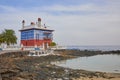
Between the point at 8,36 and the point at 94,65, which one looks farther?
the point at 8,36

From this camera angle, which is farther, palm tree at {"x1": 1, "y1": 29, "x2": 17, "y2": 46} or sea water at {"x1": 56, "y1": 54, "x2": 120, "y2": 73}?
palm tree at {"x1": 1, "y1": 29, "x2": 17, "y2": 46}

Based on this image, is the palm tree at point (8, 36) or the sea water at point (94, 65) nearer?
the sea water at point (94, 65)

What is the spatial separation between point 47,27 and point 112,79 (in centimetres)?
4242

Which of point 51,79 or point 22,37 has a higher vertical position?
point 22,37

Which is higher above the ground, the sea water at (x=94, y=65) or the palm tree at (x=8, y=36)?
the palm tree at (x=8, y=36)

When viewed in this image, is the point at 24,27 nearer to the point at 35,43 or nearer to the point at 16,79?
the point at 35,43

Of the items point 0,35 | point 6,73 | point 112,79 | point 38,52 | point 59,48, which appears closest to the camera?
point 6,73

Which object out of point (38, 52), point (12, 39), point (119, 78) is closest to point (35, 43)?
point (12, 39)

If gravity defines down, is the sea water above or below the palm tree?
below

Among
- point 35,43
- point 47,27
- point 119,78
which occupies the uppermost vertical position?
point 47,27

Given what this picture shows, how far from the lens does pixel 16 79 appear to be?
17.2 m

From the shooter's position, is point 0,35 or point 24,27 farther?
point 24,27

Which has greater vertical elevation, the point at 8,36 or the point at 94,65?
the point at 8,36

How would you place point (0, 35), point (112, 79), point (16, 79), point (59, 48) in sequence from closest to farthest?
point (16, 79) < point (112, 79) < point (0, 35) < point (59, 48)
